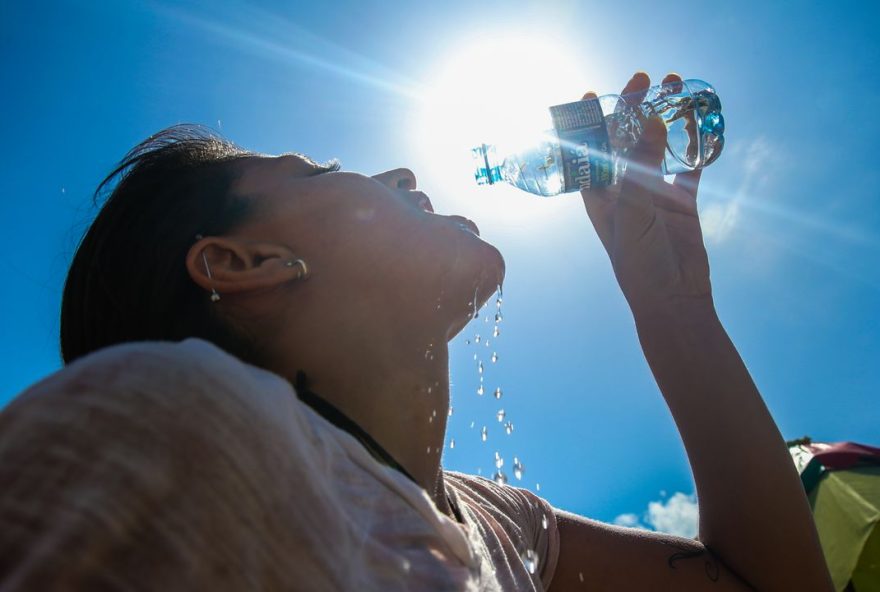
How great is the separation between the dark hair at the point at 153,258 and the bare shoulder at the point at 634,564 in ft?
4.82

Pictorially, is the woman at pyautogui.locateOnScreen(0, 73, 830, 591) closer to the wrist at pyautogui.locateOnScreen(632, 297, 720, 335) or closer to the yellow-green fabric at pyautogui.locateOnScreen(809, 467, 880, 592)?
the wrist at pyautogui.locateOnScreen(632, 297, 720, 335)

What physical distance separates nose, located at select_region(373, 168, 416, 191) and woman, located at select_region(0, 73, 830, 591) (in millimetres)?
93

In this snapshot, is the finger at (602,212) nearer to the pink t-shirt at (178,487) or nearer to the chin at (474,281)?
the chin at (474,281)

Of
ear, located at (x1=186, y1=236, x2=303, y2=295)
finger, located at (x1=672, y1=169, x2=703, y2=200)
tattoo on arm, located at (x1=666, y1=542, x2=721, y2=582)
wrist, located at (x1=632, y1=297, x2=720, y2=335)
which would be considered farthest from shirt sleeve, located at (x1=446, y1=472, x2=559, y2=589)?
finger, located at (x1=672, y1=169, x2=703, y2=200)

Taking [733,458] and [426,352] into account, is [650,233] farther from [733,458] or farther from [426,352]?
[426,352]

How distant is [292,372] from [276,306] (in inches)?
9.6

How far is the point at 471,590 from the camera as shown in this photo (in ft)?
3.37

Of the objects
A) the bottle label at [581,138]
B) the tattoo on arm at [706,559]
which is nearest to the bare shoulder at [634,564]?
the tattoo on arm at [706,559]

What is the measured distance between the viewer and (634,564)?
6.67 ft

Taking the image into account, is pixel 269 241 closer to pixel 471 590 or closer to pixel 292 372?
pixel 292 372

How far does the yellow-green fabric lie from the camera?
4.30 m

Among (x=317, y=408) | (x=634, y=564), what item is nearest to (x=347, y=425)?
(x=317, y=408)

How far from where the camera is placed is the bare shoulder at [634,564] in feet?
6.39

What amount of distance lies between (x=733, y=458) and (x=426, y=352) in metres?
1.33
